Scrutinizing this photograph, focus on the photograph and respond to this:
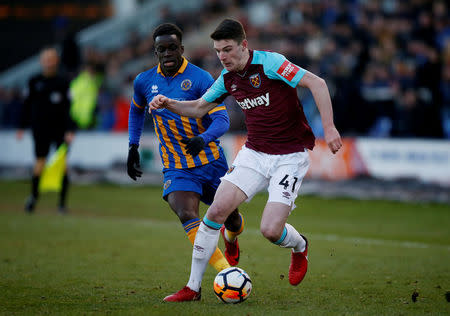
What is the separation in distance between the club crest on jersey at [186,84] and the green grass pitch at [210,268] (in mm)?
1943

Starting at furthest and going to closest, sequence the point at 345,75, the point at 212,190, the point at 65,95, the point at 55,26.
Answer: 1. the point at 55,26
2. the point at 345,75
3. the point at 65,95
4. the point at 212,190

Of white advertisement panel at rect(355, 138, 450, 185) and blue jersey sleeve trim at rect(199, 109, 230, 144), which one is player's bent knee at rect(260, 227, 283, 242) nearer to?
blue jersey sleeve trim at rect(199, 109, 230, 144)

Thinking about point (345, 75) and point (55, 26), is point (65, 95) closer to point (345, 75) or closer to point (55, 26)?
point (345, 75)

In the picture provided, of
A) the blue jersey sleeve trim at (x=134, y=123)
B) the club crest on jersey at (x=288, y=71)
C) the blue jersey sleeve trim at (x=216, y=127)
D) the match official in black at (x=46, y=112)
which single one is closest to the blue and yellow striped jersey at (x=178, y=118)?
the blue jersey sleeve trim at (x=216, y=127)

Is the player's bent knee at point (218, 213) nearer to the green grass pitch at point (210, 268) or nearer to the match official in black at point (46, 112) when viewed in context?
the green grass pitch at point (210, 268)

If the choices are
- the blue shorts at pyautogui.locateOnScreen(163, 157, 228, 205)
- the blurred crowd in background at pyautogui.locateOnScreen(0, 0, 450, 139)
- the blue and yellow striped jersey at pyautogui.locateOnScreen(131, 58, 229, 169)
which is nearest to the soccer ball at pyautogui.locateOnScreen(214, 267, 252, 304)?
the blue shorts at pyautogui.locateOnScreen(163, 157, 228, 205)

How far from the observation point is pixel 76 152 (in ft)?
63.5

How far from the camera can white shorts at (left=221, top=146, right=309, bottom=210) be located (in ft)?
21.0

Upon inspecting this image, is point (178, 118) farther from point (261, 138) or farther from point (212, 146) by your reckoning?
point (261, 138)

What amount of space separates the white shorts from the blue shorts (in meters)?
0.65

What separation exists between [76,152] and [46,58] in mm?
6728

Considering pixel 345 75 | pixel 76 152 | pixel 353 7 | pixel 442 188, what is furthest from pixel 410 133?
pixel 76 152

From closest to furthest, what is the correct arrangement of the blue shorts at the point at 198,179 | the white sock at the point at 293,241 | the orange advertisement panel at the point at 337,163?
the white sock at the point at 293,241
the blue shorts at the point at 198,179
the orange advertisement panel at the point at 337,163

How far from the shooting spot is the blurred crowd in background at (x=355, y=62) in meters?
16.2
